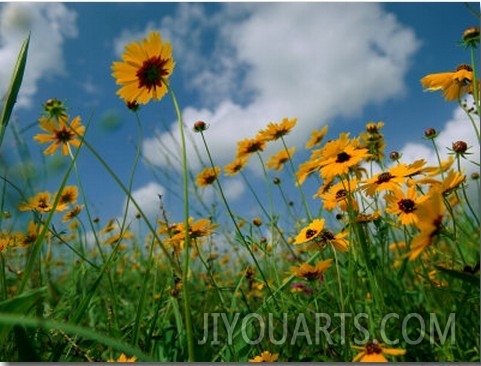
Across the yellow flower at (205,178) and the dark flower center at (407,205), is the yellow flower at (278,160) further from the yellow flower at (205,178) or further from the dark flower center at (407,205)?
the dark flower center at (407,205)

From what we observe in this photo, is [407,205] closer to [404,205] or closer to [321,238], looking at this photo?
[404,205]

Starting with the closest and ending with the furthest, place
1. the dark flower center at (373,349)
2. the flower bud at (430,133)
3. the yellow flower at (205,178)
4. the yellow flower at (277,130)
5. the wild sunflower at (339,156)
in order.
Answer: the dark flower center at (373,349) → the wild sunflower at (339,156) → the flower bud at (430,133) → the yellow flower at (277,130) → the yellow flower at (205,178)

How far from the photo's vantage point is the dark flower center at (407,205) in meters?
0.69

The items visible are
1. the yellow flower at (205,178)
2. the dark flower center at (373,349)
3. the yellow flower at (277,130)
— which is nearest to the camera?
the dark flower center at (373,349)

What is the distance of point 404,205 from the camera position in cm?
70

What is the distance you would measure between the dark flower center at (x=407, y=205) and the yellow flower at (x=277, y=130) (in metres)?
0.37

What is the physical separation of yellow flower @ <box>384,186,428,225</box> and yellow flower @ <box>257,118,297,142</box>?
0.35 m

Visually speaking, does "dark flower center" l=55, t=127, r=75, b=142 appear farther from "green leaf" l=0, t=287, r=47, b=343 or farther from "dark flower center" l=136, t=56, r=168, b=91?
"green leaf" l=0, t=287, r=47, b=343

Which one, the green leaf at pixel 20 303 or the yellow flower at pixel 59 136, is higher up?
the yellow flower at pixel 59 136

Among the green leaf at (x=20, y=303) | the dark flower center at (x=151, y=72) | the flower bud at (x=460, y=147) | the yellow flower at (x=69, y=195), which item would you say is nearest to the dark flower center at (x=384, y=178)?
the flower bud at (x=460, y=147)

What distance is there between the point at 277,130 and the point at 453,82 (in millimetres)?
393

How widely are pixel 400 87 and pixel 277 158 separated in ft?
1.34

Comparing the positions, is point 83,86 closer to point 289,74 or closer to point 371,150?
point 289,74

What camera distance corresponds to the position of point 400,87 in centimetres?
90
